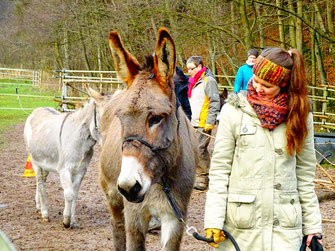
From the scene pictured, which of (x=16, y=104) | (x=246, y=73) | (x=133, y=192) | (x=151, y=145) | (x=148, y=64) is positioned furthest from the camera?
(x=16, y=104)

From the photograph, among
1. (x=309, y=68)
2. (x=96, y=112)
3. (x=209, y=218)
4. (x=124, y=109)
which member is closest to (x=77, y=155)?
(x=96, y=112)

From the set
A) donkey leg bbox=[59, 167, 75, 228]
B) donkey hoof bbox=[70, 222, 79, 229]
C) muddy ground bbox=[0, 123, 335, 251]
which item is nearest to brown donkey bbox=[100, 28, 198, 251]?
muddy ground bbox=[0, 123, 335, 251]

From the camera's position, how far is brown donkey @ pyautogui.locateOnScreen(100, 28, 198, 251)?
2.88 m

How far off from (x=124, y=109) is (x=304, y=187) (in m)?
1.22

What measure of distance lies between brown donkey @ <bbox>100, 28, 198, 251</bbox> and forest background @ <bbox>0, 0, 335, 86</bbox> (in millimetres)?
6321

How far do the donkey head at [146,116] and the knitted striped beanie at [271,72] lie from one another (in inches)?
28.6

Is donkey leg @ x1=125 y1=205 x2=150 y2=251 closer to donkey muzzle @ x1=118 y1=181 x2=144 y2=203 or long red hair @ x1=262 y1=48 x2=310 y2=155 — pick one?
donkey muzzle @ x1=118 y1=181 x2=144 y2=203

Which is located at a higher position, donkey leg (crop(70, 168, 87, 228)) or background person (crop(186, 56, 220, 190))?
background person (crop(186, 56, 220, 190))

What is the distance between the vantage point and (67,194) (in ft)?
21.0

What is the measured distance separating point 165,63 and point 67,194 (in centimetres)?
372

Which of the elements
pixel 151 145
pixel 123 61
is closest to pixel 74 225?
pixel 123 61

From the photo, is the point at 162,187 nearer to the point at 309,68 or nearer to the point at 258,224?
the point at 258,224

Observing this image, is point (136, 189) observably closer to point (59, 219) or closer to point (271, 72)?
point (271, 72)

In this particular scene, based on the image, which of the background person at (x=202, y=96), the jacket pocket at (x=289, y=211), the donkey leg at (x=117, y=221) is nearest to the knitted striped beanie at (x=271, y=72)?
the jacket pocket at (x=289, y=211)
